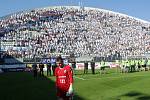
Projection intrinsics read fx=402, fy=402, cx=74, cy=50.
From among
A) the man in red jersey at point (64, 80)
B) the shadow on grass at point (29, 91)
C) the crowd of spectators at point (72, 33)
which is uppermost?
the crowd of spectators at point (72, 33)

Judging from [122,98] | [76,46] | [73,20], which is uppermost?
[73,20]

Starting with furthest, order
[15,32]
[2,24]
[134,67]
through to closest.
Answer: [2,24] → [15,32] → [134,67]

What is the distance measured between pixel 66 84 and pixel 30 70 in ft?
168

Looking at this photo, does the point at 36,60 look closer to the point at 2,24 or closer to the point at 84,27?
the point at 2,24

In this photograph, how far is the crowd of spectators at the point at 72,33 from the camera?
270ft

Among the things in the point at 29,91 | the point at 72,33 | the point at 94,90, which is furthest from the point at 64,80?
the point at 72,33

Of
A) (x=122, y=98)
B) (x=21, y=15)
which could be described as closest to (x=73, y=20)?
(x=21, y=15)

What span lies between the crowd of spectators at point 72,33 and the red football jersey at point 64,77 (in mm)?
60461

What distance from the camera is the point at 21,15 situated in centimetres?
10400

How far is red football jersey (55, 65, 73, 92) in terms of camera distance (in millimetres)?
11383

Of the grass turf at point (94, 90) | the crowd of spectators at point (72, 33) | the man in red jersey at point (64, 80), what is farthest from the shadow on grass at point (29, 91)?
the crowd of spectators at point (72, 33)

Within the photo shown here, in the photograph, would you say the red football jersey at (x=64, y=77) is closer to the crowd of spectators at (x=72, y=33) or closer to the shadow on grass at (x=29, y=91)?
the shadow on grass at (x=29, y=91)

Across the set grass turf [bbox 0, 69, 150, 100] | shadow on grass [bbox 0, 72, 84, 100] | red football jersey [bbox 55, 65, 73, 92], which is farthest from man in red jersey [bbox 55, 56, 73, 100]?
shadow on grass [bbox 0, 72, 84, 100]

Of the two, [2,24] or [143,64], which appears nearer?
[143,64]
